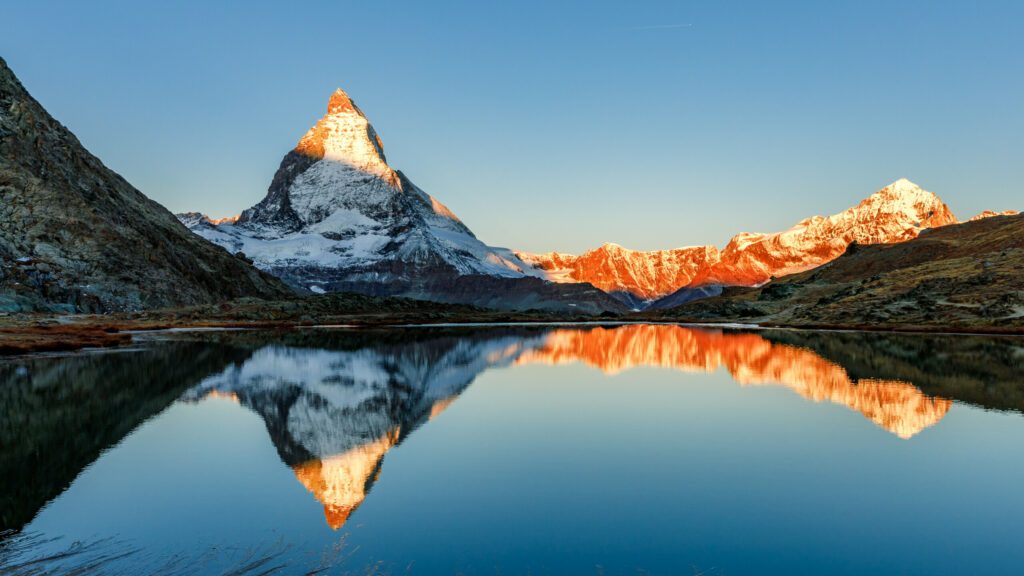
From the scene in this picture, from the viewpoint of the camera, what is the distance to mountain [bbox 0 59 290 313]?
132 meters

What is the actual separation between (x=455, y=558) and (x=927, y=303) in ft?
483

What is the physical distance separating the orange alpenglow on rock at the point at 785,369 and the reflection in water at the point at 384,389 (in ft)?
0.34

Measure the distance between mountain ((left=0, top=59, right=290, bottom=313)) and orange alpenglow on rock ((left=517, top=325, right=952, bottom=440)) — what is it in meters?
103

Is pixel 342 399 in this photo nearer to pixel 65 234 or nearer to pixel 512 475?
pixel 512 475

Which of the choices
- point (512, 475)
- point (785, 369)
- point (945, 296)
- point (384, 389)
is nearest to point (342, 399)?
point (384, 389)

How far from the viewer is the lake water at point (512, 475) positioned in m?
16.0

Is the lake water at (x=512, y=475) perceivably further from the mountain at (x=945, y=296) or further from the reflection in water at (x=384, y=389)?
the mountain at (x=945, y=296)

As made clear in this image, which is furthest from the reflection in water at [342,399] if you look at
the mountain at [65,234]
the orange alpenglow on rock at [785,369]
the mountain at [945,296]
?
the mountain at [945,296]

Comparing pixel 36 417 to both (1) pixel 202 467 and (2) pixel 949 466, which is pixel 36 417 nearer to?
(1) pixel 202 467

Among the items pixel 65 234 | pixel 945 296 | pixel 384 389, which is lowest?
pixel 384 389

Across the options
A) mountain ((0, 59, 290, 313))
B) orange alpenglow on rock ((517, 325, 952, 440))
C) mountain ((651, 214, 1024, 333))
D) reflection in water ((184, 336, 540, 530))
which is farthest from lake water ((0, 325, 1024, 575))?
mountain ((0, 59, 290, 313))

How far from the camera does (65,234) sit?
14600 cm

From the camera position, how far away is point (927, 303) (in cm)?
13512

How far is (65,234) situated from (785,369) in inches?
5967
